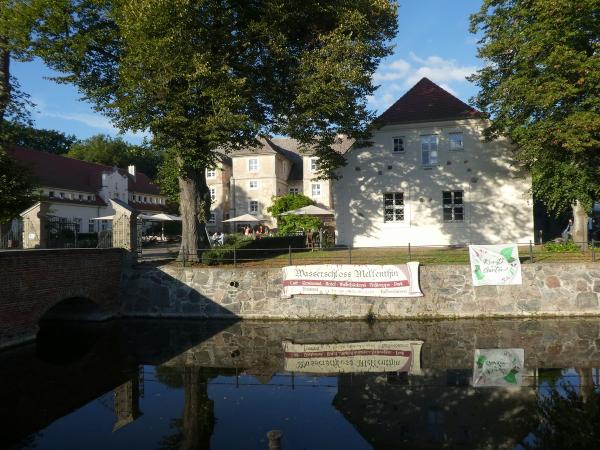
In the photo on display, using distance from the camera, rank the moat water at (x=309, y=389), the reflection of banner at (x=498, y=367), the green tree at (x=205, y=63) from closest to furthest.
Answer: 1. the moat water at (x=309, y=389)
2. the reflection of banner at (x=498, y=367)
3. the green tree at (x=205, y=63)

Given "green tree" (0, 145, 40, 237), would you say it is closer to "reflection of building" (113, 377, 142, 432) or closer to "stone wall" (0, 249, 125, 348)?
"stone wall" (0, 249, 125, 348)

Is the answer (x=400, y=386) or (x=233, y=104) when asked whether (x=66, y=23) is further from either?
(x=400, y=386)

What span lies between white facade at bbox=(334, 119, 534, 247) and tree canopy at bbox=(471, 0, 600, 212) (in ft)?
10.00

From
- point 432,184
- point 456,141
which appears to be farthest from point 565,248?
point 456,141

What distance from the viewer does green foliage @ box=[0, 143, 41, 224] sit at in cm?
1609

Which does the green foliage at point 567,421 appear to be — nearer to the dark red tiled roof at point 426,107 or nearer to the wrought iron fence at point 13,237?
the wrought iron fence at point 13,237

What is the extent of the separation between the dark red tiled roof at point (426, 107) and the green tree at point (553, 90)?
3.20m

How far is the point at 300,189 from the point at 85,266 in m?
33.1

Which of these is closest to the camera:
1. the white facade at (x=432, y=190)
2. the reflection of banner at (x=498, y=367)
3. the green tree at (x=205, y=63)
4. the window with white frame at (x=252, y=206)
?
the reflection of banner at (x=498, y=367)

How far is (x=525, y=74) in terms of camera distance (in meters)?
18.6

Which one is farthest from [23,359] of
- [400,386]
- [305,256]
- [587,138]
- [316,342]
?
[587,138]

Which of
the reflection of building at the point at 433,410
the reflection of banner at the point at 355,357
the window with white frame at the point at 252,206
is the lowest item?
the reflection of building at the point at 433,410

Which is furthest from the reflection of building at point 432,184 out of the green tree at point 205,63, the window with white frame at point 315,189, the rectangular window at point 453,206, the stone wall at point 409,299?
the window with white frame at point 315,189

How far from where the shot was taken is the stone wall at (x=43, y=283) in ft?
37.3
